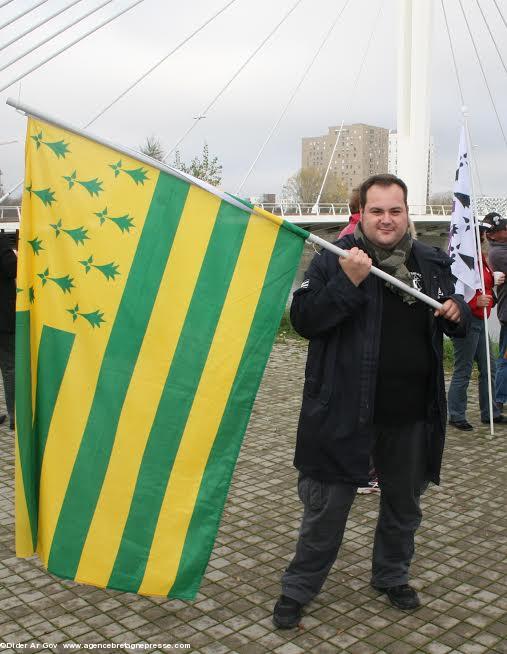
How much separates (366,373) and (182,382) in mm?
704

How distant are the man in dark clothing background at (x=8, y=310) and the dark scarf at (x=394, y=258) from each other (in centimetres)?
354

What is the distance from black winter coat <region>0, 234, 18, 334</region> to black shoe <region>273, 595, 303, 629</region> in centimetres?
361

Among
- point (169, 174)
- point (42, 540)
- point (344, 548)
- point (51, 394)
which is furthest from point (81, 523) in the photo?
point (344, 548)

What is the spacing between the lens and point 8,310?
19.9 ft

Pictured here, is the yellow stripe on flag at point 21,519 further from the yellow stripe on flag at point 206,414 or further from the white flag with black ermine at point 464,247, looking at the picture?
the white flag with black ermine at point 464,247

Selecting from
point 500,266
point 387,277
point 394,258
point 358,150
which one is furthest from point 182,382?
point 358,150

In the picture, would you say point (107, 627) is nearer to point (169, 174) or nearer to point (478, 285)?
point (169, 174)

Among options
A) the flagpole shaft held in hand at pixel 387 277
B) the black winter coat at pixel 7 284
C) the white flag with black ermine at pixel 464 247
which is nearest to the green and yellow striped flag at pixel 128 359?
the flagpole shaft held in hand at pixel 387 277

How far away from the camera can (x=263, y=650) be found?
9.81 feet

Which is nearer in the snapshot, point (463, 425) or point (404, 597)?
point (404, 597)

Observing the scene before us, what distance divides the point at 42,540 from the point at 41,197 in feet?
4.02

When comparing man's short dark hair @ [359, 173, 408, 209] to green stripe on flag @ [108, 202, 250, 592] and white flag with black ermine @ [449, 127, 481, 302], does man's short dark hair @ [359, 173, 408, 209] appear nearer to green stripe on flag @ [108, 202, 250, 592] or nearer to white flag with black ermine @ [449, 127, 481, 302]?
green stripe on flag @ [108, 202, 250, 592]

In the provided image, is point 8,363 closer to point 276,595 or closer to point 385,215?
point 276,595

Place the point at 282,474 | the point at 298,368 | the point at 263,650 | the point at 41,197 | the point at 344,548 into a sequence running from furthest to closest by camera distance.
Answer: the point at 298,368 → the point at 282,474 → the point at 344,548 → the point at 263,650 → the point at 41,197
